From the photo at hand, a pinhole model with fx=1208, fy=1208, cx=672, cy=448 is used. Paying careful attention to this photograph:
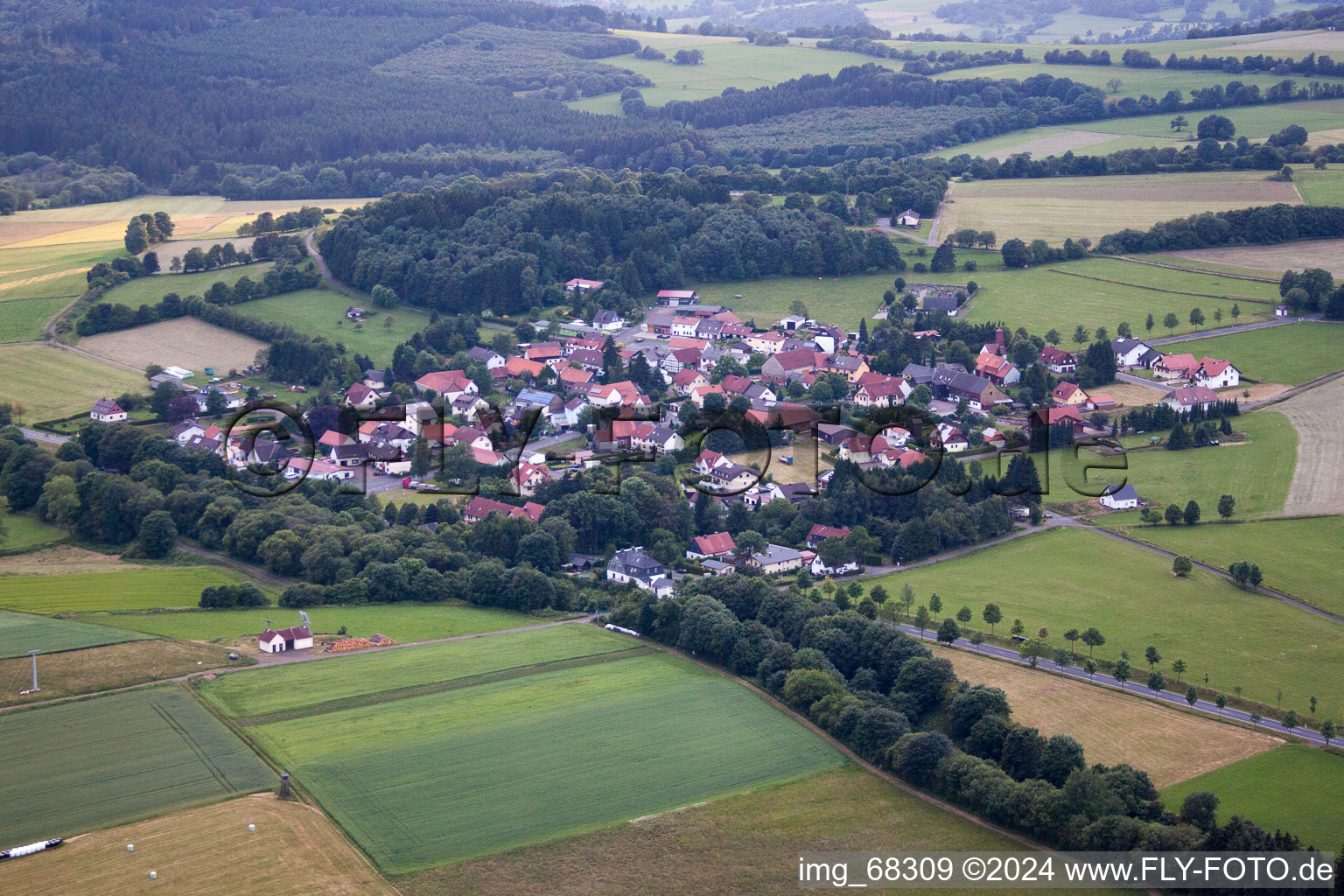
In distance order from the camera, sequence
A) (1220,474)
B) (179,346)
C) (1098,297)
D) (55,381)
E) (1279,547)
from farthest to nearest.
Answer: (1098,297)
(179,346)
(55,381)
(1220,474)
(1279,547)

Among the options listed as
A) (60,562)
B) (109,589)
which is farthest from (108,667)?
(60,562)

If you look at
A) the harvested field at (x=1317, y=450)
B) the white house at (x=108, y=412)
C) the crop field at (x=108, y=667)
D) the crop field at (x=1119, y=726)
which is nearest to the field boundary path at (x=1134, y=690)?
the crop field at (x=1119, y=726)

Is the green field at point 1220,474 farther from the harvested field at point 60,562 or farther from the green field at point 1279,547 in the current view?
the harvested field at point 60,562

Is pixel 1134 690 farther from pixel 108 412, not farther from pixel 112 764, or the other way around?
pixel 108 412

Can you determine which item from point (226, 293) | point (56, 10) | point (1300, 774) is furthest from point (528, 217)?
point (56, 10)

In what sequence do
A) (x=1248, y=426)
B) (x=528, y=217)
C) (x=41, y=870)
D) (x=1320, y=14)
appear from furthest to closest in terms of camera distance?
(x=1320, y=14) → (x=528, y=217) → (x=1248, y=426) → (x=41, y=870)

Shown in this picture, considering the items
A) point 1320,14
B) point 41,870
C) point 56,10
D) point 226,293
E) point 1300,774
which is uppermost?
point 56,10

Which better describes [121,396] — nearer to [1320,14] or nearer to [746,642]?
[746,642]
